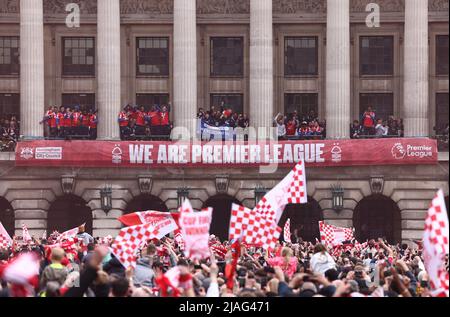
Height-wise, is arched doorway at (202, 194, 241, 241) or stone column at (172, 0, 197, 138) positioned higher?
stone column at (172, 0, 197, 138)

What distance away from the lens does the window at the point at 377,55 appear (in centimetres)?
7962

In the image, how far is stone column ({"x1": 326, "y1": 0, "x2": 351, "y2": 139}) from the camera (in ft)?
251

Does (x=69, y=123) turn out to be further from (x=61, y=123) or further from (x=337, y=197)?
(x=337, y=197)

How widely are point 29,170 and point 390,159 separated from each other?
1767 cm

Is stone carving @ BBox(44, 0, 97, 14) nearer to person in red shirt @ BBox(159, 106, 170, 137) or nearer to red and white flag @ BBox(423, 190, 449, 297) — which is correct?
person in red shirt @ BBox(159, 106, 170, 137)

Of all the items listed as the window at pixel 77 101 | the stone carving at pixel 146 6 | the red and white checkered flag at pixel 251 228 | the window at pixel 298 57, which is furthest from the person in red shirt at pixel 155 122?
the red and white checkered flag at pixel 251 228

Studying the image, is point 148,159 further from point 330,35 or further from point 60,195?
point 330,35

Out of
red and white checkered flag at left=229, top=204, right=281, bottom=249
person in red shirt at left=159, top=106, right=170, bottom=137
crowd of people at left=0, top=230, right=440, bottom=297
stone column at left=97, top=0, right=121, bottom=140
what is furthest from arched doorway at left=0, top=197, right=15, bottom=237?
red and white checkered flag at left=229, top=204, right=281, bottom=249

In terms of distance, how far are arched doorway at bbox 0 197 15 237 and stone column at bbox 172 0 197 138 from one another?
944cm

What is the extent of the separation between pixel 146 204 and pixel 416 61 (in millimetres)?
15280

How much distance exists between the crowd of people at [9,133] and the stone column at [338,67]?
15517 mm

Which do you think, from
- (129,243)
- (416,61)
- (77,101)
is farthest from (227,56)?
(129,243)
